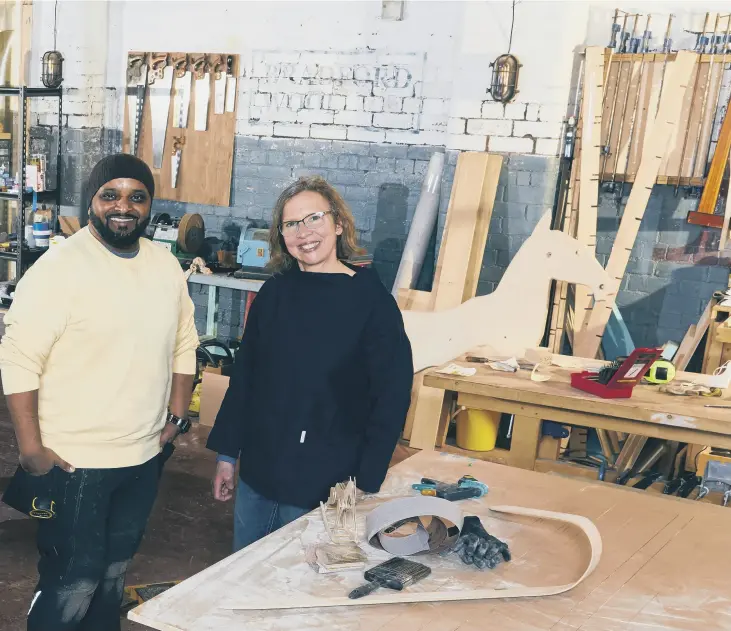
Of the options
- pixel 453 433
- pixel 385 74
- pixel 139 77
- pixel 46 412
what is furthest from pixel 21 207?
pixel 46 412

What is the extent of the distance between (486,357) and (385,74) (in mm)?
2224

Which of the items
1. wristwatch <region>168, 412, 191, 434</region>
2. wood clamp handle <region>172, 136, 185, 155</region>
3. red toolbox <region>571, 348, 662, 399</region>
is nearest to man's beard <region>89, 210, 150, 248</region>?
wristwatch <region>168, 412, 191, 434</region>

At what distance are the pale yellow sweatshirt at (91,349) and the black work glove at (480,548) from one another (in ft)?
3.16

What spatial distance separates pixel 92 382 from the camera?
7.86 feet

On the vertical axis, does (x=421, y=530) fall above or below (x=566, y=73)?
below

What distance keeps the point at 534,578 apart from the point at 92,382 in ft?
4.09

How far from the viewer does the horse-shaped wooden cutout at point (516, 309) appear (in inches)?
177

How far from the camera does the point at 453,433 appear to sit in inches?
212

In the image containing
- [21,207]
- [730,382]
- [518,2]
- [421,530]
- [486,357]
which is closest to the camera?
[421,530]

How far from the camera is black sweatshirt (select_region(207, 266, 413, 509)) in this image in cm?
244

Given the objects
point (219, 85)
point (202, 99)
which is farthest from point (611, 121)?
point (202, 99)

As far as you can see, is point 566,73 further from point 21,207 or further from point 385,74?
point 21,207

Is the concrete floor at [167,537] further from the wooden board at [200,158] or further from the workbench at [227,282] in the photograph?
the wooden board at [200,158]

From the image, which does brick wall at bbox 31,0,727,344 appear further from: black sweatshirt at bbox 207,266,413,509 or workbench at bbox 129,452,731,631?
black sweatshirt at bbox 207,266,413,509
